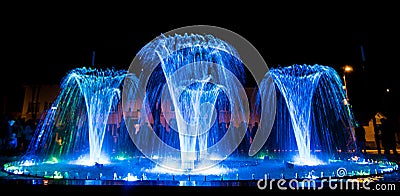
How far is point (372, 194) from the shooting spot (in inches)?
179

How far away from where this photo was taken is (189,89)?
46.7 feet

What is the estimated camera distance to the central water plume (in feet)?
41.4

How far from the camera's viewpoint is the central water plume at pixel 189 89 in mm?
12617

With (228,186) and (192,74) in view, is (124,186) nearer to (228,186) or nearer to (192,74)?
(228,186)

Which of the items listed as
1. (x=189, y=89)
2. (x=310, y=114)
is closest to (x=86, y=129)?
(x=189, y=89)

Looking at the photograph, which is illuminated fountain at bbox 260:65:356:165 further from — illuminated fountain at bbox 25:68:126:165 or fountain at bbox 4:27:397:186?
illuminated fountain at bbox 25:68:126:165

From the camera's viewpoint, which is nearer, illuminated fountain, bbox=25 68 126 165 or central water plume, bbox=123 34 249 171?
central water plume, bbox=123 34 249 171

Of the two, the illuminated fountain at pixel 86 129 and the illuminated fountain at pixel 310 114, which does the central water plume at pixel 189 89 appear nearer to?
the illuminated fountain at pixel 86 129

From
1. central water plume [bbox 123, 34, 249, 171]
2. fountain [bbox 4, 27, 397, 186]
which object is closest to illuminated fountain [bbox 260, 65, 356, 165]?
fountain [bbox 4, 27, 397, 186]

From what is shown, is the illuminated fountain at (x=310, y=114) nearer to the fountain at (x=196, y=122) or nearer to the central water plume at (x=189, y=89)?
the fountain at (x=196, y=122)

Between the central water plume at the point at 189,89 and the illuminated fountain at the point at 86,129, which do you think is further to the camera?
the illuminated fountain at the point at 86,129

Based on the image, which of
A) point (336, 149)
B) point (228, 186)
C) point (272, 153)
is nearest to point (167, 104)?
point (272, 153)

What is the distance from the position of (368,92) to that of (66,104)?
81.0ft

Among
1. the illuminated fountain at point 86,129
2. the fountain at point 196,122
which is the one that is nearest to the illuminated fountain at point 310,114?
the fountain at point 196,122
